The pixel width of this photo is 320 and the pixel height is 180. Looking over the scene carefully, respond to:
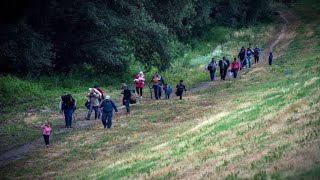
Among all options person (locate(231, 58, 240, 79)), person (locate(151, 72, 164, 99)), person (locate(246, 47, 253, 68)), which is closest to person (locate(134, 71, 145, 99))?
person (locate(151, 72, 164, 99))

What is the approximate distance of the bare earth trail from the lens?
66.0 feet

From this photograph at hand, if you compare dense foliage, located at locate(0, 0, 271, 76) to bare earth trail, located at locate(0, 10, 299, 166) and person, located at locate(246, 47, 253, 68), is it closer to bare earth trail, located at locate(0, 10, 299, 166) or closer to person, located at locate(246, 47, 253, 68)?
bare earth trail, located at locate(0, 10, 299, 166)

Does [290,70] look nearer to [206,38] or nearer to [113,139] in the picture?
[113,139]

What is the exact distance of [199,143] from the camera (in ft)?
55.8

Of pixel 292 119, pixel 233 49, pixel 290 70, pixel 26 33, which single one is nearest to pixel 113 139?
pixel 292 119

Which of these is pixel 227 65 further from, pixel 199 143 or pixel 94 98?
pixel 199 143

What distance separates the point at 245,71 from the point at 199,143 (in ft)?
80.1

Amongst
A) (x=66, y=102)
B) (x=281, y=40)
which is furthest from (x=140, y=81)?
(x=281, y=40)

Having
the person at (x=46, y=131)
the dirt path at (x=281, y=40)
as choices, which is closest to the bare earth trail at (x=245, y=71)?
the dirt path at (x=281, y=40)

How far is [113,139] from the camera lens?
2169 cm

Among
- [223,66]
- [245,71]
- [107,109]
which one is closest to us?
[107,109]

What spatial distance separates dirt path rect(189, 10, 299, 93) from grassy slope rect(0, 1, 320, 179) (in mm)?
6349

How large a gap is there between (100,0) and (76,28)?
2815mm

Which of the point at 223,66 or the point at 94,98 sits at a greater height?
the point at 223,66
